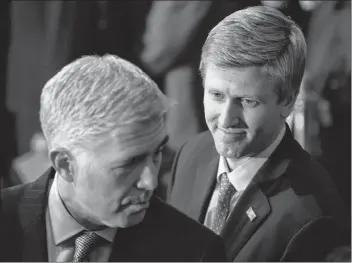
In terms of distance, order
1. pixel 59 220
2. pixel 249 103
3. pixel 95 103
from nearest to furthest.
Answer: pixel 95 103, pixel 59 220, pixel 249 103

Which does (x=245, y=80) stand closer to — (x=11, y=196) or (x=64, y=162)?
(x=64, y=162)

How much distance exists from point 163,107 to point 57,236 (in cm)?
57

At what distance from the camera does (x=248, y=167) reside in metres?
2.19

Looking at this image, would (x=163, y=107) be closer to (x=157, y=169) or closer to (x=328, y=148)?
(x=157, y=169)

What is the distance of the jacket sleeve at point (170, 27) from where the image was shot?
2.23 meters

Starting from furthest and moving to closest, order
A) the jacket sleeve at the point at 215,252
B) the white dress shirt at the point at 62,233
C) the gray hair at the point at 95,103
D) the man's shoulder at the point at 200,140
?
the man's shoulder at the point at 200,140 → the jacket sleeve at the point at 215,252 → the white dress shirt at the point at 62,233 → the gray hair at the point at 95,103

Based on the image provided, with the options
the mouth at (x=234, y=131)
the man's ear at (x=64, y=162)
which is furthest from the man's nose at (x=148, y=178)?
the mouth at (x=234, y=131)

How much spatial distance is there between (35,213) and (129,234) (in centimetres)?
33

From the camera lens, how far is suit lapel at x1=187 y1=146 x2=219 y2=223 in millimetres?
2205

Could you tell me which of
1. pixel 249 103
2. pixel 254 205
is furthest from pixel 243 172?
pixel 249 103

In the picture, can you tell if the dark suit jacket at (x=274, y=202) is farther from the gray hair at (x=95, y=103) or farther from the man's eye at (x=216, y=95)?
the gray hair at (x=95, y=103)

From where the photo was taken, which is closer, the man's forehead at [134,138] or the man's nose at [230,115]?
the man's forehead at [134,138]

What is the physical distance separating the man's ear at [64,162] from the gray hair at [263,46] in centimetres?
58

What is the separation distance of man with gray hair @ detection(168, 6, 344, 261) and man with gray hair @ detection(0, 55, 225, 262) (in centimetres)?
13
